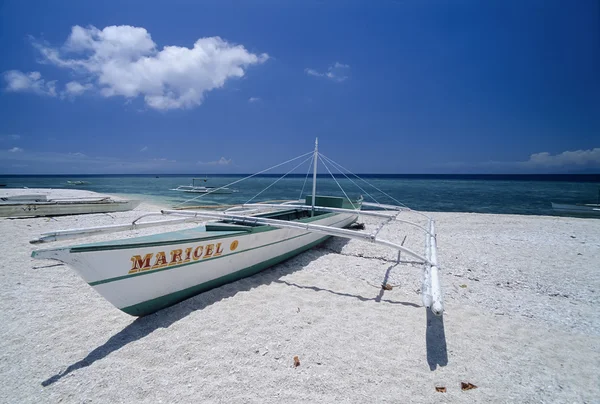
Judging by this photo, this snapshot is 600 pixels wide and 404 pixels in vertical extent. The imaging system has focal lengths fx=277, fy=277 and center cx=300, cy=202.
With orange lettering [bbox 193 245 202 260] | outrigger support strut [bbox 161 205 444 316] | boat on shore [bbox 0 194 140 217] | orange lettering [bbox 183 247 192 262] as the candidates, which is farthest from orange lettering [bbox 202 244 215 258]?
boat on shore [bbox 0 194 140 217]

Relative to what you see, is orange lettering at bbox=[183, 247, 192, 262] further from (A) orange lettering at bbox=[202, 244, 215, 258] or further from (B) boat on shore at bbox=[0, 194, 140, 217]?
(B) boat on shore at bbox=[0, 194, 140, 217]

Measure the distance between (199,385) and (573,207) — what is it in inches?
1097

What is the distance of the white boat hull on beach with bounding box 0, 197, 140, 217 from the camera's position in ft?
38.5

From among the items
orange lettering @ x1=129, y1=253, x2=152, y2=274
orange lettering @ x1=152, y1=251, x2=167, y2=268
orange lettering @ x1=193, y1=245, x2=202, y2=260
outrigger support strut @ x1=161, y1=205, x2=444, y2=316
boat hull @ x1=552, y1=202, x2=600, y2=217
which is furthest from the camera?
boat hull @ x1=552, y1=202, x2=600, y2=217

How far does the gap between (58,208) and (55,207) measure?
138 mm

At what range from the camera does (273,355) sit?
131 inches

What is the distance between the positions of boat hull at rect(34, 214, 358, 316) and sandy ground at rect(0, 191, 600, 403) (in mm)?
261

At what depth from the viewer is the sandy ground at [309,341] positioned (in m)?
2.84

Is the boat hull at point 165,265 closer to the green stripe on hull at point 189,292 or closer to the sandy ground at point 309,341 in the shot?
the green stripe on hull at point 189,292

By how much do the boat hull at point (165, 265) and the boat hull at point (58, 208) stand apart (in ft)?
41.3

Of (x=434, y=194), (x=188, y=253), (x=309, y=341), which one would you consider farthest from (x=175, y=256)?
(x=434, y=194)

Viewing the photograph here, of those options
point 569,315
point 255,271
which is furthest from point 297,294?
point 569,315

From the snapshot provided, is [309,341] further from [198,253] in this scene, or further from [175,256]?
[175,256]

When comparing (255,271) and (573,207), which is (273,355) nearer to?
(255,271)
